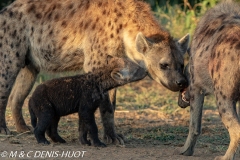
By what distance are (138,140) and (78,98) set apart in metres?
1.03

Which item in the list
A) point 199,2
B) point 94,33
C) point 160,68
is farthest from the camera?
point 199,2

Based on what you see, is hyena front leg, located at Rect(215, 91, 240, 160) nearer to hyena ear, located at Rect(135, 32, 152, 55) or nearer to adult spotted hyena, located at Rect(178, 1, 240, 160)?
adult spotted hyena, located at Rect(178, 1, 240, 160)

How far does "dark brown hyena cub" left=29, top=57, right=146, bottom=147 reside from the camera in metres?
5.75


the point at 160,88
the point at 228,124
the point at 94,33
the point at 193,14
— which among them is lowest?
the point at 160,88

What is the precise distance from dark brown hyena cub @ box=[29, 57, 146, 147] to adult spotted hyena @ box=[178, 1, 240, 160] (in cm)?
71

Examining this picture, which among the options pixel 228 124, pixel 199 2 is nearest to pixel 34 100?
pixel 228 124

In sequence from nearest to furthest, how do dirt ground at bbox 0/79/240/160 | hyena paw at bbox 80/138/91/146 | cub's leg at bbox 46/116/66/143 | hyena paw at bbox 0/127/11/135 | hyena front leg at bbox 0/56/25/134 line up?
dirt ground at bbox 0/79/240/160 < hyena paw at bbox 80/138/91/146 < cub's leg at bbox 46/116/66/143 < hyena paw at bbox 0/127/11/135 < hyena front leg at bbox 0/56/25/134

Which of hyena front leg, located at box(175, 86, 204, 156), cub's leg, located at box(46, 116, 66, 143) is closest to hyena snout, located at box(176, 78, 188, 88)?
hyena front leg, located at box(175, 86, 204, 156)

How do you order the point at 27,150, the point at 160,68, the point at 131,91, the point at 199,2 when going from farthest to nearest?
the point at 199,2 → the point at 131,91 → the point at 160,68 → the point at 27,150

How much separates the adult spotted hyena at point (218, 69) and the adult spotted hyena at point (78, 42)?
45 cm

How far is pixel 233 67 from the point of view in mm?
4852

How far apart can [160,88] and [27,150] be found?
15.9ft

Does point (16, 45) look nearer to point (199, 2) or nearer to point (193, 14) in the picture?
point (193, 14)

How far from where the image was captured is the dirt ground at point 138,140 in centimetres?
542
